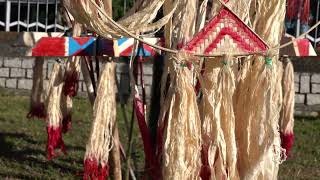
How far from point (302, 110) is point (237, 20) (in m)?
6.40

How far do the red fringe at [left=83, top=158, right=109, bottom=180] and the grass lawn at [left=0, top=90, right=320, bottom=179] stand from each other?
868 millimetres

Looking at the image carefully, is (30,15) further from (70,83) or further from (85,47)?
(85,47)

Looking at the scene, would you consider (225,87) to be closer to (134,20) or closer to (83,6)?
(134,20)

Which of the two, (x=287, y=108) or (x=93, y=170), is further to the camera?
(x=287, y=108)

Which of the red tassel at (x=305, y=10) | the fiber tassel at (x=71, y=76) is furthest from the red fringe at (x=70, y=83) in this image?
the red tassel at (x=305, y=10)

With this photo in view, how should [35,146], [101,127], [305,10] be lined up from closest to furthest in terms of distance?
[101,127] < [305,10] < [35,146]

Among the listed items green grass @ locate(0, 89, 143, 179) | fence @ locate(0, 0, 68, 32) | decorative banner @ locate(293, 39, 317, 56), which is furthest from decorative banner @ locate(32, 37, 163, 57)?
fence @ locate(0, 0, 68, 32)

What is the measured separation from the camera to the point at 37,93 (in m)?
5.41

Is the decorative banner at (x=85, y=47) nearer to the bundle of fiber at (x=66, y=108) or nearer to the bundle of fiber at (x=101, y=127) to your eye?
the bundle of fiber at (x=101, y=127)

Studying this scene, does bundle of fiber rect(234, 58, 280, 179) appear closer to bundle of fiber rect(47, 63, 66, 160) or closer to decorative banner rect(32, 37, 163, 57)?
decorative banner rect(32, 37, 163, 57)

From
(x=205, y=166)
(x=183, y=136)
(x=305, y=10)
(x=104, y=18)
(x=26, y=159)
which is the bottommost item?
(x=26, y=159)

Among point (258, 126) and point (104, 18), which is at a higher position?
point (104, 18)

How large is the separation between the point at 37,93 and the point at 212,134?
117 inches

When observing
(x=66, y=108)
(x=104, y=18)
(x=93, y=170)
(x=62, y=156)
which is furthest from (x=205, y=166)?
(x=62, y=156)
